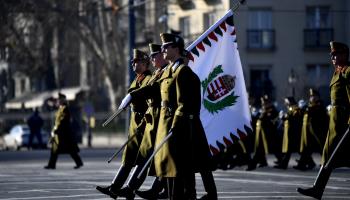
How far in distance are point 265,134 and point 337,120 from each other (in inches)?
475

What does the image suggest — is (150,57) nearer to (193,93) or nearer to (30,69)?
(193,93)

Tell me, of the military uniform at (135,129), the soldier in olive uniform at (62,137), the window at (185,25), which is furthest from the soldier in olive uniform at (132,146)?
the window at (185,25)

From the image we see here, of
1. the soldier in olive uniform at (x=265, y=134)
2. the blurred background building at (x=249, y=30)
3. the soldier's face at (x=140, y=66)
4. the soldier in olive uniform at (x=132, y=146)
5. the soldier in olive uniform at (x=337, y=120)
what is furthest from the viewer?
the blurred background building at (x=249, y=30)

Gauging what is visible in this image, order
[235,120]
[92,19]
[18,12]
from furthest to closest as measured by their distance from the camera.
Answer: [92,19], [18,12], [235,120]

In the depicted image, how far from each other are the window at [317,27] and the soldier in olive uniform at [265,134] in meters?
30.4

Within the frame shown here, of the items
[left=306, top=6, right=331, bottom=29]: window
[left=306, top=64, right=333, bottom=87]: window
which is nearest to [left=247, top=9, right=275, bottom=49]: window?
[left=306, top=6, right=331, bottom=29]: window

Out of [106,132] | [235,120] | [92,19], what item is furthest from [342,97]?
[92,19]

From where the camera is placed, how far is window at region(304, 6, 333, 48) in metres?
57.5

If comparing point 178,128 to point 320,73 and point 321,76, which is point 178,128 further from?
point 320,73

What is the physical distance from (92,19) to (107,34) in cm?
570

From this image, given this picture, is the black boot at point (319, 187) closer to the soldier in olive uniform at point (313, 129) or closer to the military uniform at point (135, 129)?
the military uniform at point (135, 129)

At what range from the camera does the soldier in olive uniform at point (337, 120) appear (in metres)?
14.8

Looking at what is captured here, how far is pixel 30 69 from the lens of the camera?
65875 mm

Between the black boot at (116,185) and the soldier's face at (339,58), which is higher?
the soldier's face at (339,58)
